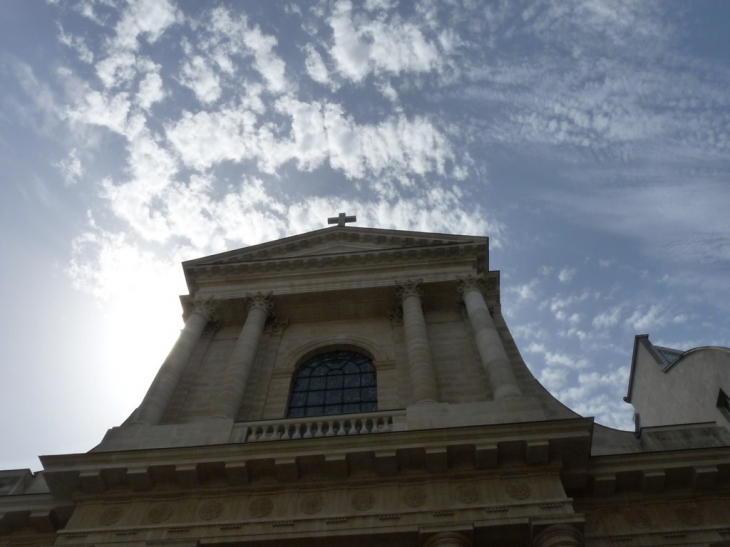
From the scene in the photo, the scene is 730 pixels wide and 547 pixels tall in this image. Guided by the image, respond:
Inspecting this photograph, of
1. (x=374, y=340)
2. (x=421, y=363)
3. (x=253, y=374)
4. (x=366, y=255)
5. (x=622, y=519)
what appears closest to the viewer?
(x=622, y=519)

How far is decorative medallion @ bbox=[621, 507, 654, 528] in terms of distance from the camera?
1099 centimetres

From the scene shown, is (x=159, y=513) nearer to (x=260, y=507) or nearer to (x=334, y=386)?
(x=260, y=507)

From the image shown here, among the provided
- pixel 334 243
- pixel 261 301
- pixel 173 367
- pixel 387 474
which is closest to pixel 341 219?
pixel 334 243

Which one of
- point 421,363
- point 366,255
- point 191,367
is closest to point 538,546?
point 421,363

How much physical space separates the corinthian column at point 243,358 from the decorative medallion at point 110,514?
2.86m

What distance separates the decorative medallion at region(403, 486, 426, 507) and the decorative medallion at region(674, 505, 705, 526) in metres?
4.45

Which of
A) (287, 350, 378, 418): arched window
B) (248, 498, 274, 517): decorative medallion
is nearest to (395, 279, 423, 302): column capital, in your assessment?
(287, 350, 378, 418): arched window

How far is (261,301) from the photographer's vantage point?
1867cm

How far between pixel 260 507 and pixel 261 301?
8.30 metres

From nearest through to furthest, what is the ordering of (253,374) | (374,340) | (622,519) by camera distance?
(622,519) < (253,374) < (374,340)

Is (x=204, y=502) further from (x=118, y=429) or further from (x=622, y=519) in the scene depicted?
(x=622, y=519)

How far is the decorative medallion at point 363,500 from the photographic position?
35.7ft

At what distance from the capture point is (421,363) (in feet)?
49.2

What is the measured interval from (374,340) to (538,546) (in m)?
8.55
